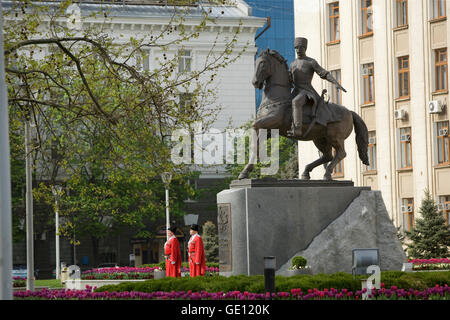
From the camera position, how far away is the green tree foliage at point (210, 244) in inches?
1812

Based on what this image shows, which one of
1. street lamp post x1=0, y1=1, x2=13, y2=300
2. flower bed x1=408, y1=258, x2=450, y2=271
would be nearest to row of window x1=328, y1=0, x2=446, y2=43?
flower bed x1=408, y1=258, x2=450, y2=271

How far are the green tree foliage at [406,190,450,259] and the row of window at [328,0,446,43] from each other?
28.4 ft

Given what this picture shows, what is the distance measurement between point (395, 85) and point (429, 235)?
28.6 feet

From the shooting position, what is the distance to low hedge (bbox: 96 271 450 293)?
1493 centimetres

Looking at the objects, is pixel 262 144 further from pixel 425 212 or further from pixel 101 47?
pixel 425 212

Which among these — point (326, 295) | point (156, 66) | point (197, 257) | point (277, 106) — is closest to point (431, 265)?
point (197, 257)

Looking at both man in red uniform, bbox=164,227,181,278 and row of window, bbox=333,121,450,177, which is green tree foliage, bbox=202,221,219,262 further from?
man in red uniform, bbox=164,227,181,278

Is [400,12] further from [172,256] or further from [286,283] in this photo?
[286,283]

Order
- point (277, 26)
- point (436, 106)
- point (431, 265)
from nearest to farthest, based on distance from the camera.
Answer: point (431, 265), point (436, 106), point (277, 26)

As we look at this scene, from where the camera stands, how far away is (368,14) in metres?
43.0

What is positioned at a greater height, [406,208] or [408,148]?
[408,148]
